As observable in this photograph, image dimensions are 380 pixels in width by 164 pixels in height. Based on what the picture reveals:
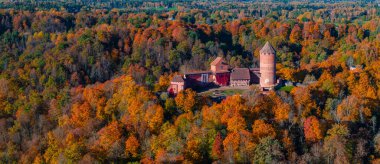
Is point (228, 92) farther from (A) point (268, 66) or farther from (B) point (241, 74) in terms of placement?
(A) point (268, 66)

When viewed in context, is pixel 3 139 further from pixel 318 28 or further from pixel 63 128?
pixel 318 28

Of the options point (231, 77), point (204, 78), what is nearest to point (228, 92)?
point (231, 77)

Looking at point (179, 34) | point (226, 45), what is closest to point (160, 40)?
point (179, 34)

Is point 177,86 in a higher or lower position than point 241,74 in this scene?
lower

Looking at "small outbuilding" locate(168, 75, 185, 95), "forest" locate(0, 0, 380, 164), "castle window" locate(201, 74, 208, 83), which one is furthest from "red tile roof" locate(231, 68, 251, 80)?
"small outbuilding" locate(168, 75, 185, 95)

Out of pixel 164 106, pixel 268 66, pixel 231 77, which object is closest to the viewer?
pixel 164 106

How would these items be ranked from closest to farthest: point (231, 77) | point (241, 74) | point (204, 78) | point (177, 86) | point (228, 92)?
point (177, 86) < point (228, 92) < point (231, 77) < point (241, 74) < point (204, 78)

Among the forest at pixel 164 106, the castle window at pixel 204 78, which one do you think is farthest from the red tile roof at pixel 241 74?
the forest at pixel 164 106

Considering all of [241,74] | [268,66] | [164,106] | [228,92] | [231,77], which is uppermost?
[268,66]
